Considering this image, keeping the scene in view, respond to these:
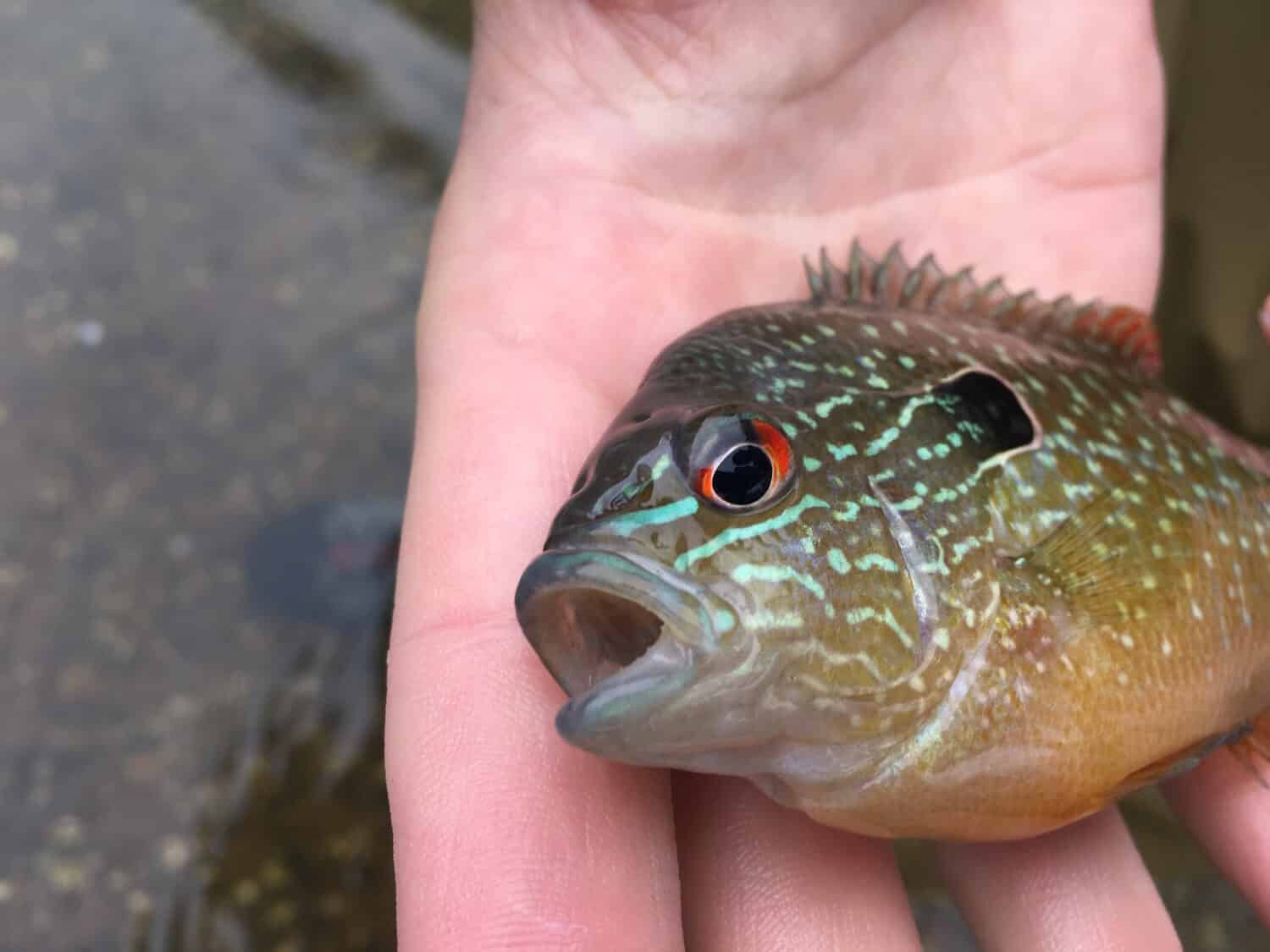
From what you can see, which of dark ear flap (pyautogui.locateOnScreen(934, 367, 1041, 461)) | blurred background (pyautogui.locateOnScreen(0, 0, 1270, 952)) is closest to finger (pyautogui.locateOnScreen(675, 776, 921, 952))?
dark ear flap (pyautogui.locateOnScreen(934, 367, 1041, 461))

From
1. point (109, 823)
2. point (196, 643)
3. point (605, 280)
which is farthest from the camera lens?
point (196, 643)

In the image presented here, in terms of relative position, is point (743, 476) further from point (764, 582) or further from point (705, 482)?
point (764, 582)

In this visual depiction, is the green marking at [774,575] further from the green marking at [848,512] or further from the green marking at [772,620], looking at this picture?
the green marking at [848,512]

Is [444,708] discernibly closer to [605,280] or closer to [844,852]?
[844,852]

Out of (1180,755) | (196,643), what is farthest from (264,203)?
(1180,755)

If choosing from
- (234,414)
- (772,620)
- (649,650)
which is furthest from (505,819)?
(234,414)

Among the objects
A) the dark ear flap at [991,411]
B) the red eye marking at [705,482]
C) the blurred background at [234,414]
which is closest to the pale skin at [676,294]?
the red eye marking at [705,482]
